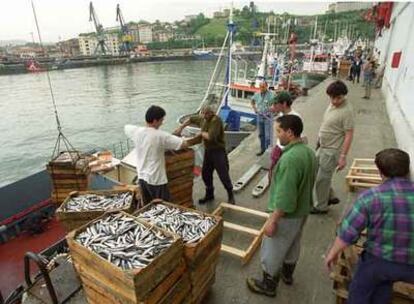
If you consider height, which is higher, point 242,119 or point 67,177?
point 67,177

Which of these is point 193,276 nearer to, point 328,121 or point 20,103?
point 328,121

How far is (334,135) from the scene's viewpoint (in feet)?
13.6

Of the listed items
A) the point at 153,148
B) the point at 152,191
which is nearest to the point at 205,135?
the point at 153,148

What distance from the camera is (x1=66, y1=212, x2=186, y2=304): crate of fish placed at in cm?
215

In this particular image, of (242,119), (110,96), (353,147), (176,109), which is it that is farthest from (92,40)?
(353,147)

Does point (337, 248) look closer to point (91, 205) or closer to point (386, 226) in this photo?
point (386, 226)

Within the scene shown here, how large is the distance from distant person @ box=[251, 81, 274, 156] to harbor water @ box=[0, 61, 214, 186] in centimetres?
1398

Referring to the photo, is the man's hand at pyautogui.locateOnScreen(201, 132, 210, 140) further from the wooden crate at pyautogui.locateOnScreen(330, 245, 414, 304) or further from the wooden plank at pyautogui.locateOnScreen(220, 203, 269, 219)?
the wooden crate at pyautogui.locateOnScreen(330, 245, 414, 304)

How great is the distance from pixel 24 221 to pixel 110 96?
29.9 m

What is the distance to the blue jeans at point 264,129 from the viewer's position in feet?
23.6

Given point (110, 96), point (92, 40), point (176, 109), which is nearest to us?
point (176, 109)

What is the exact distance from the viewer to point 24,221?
6.59m

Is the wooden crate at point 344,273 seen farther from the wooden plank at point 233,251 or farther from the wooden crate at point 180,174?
the wooden crate at point 180,174

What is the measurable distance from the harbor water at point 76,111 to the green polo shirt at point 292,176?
16.9m
